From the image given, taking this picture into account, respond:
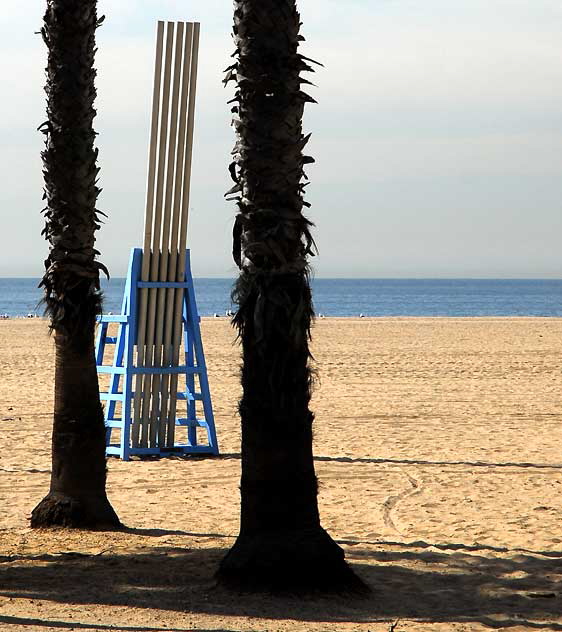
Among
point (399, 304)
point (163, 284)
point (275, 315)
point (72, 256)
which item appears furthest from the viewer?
point (399, 304)

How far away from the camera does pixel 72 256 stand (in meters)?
8.32

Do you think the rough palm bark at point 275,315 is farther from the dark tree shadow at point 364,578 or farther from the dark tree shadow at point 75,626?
the dark tree shadow at point 75,626

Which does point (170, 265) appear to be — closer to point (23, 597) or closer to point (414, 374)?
point (23, 597)

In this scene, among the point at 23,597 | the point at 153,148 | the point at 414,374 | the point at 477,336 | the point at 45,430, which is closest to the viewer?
the point at 23,597

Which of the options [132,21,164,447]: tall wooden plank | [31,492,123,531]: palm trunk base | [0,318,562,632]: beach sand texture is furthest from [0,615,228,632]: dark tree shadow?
[132,21,164,447]: tall wooden plank

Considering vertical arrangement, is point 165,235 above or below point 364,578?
above

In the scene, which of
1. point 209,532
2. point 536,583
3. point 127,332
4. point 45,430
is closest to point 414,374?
point 45,430

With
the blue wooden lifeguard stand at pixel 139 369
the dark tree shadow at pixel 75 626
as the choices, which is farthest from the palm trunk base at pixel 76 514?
the blue wooden lifeguard stand at pixel 139 369

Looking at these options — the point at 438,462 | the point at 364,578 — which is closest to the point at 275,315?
the point at 364,578

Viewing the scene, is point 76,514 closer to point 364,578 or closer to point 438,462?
point 364,578

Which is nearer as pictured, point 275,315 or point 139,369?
point 275,315

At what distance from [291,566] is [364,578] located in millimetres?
683

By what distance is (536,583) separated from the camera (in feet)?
22.5

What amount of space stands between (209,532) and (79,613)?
2605mm
